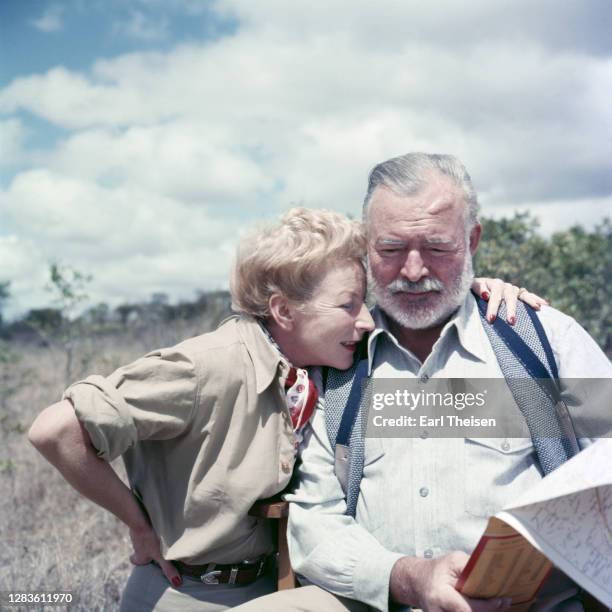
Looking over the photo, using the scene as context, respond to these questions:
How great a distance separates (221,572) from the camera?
8.82 feet

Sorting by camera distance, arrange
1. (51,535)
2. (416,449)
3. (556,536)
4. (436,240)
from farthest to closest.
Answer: (51,535)
(436,240)
(416,449)
(556,536)

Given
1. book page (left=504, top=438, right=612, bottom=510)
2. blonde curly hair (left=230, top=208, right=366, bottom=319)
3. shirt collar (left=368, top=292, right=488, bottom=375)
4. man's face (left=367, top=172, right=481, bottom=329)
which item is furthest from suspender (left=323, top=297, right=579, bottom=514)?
book page (left=504, top=438, right=612, bottom=510)

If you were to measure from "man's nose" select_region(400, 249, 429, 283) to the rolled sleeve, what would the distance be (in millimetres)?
866

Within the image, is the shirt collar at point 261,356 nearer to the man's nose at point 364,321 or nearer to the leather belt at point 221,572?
→ the man's nose at point 364,321

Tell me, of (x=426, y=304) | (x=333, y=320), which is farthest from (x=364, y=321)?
(x=426, y=304)

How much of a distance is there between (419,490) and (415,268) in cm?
79

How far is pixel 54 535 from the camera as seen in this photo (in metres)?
4.98

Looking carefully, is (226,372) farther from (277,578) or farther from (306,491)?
(277,578)

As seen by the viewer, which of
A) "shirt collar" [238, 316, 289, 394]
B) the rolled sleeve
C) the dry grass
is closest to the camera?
the rolled sleeve

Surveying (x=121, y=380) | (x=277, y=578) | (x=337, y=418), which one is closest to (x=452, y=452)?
(x=337, y=418)

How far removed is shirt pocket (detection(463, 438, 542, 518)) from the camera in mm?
2520

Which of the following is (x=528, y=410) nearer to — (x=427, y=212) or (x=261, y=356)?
(x=427, y=212)

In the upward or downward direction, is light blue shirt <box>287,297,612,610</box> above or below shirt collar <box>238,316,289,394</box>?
below

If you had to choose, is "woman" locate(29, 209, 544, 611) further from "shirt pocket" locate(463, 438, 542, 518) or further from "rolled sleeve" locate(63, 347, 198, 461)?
"shirt pocket" locate(463, 438, 542, 518)
